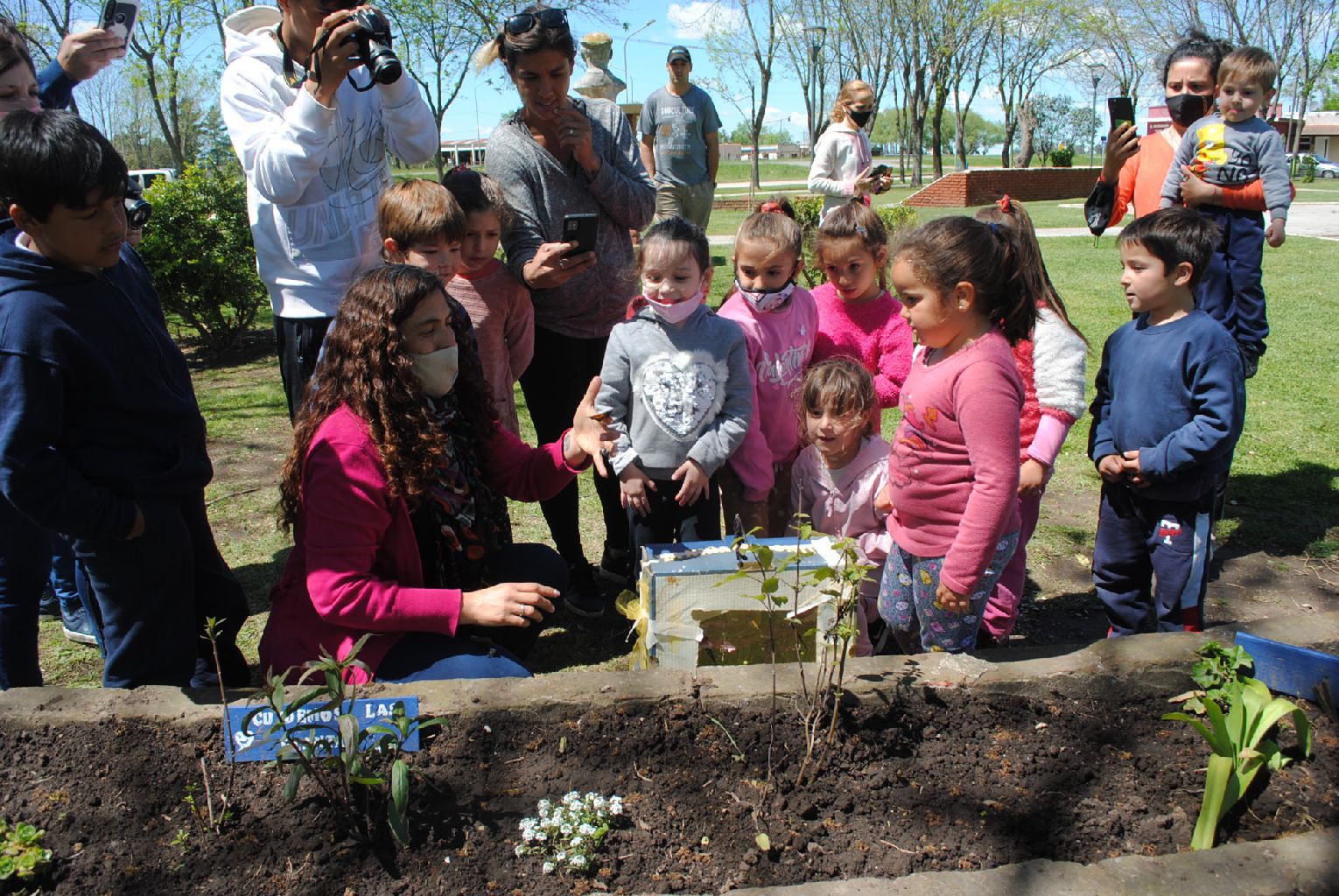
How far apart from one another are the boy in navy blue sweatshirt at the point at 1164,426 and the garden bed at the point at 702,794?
30.7 inches

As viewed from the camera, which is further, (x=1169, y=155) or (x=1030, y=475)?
(x=1169, y=155)

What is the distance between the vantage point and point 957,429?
2.40 metres

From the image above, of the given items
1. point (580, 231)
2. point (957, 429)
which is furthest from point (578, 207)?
point (957, 429)

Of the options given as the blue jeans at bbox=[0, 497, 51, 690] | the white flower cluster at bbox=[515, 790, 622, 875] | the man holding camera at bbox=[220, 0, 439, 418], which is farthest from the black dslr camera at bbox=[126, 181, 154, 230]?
the white flower cluster at bbox=[515, 790, 622, 875]

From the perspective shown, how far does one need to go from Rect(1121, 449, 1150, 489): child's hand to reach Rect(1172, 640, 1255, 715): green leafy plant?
2.43 feet

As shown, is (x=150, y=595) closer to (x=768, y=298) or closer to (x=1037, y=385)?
(x=768, y=298)

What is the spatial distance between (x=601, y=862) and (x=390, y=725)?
0.52 metres

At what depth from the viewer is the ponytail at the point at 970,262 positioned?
235cm

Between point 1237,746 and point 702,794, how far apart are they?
1.07 meters

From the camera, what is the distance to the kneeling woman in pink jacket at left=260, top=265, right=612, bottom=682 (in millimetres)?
2262

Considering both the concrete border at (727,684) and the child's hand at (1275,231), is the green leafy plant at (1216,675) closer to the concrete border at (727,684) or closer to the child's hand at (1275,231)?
the concrete border at (727,684)

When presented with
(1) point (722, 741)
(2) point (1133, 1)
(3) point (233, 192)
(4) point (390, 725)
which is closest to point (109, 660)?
(4) point (390, 725)

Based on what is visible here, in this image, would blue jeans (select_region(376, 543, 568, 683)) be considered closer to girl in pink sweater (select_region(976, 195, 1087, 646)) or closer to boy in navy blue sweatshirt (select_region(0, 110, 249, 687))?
boy in navy blue sweatshirt (select_region(0, 110, 249, 687))

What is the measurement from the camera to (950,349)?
8.03ft
